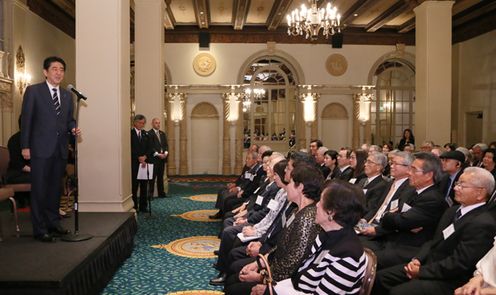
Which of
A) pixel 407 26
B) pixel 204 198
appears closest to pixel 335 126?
pixel 407 26

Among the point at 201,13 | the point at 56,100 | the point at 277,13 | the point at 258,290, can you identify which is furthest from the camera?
the point at 201,13

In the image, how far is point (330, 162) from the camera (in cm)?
690

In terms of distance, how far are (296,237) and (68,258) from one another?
174 cm

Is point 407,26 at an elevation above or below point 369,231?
above

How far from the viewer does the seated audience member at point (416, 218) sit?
11.1ft

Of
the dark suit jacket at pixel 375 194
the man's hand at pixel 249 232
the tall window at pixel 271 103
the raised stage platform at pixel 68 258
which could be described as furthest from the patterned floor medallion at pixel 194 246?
the tall window at pixel 271 103

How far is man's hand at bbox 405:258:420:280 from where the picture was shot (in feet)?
9.72

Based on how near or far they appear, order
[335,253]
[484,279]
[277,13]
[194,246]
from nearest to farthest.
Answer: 1. [335,253]
2. [484,279]
3. [194,246]
4. [277,13]

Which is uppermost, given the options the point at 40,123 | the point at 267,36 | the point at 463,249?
the point at 267,36

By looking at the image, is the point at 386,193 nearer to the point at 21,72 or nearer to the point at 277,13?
the point at 21,72

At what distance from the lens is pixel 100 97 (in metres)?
5.28

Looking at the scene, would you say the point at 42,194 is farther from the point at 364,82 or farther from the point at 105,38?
the point at 364,82

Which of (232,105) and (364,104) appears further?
(364,104)

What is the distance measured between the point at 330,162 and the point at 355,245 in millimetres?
4730
